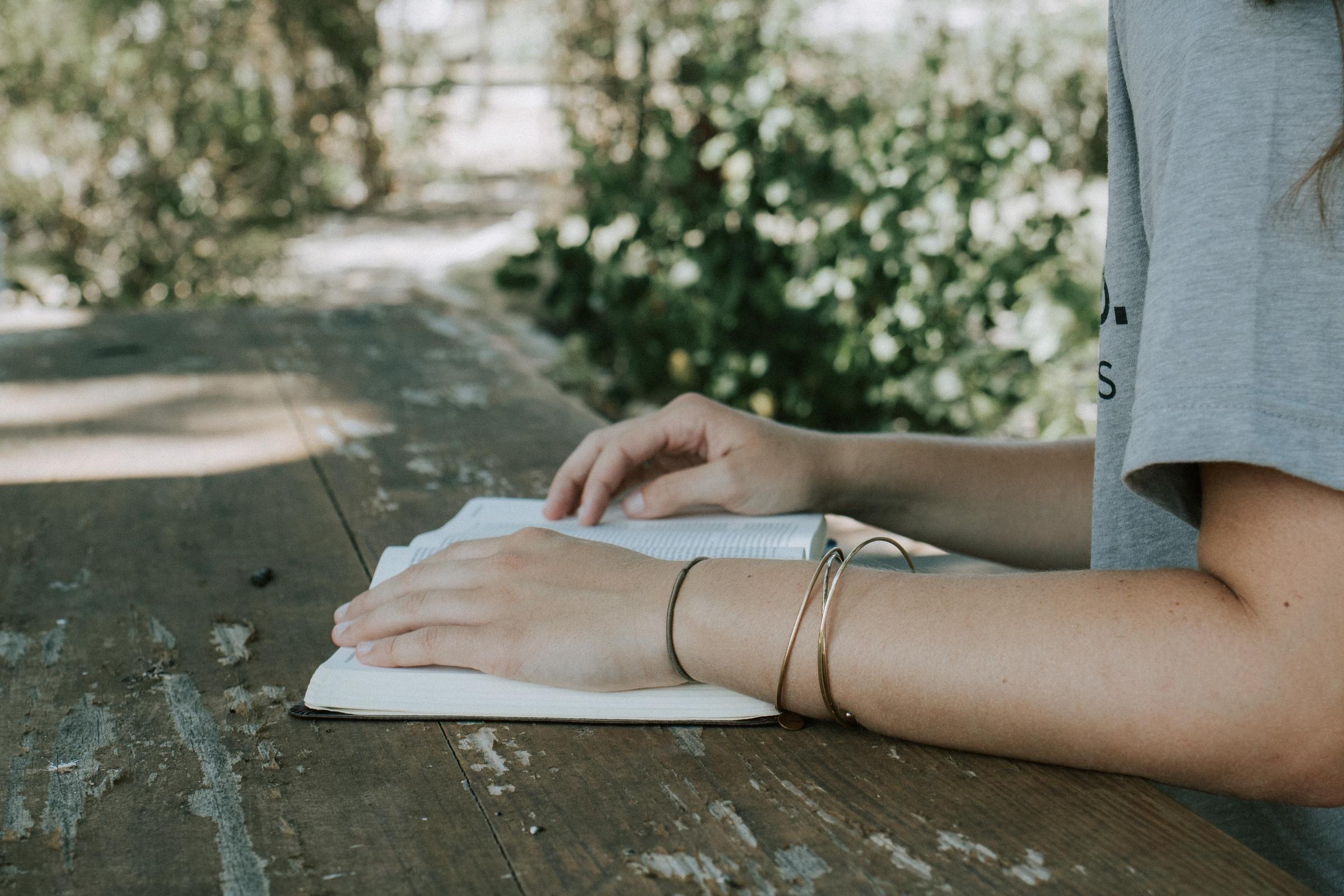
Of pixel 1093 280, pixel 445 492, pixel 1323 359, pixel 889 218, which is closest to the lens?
pixel 1323 359

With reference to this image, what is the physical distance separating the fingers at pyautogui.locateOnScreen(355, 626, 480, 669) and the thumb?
33 centimetres

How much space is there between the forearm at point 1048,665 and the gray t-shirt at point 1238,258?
0.08 m

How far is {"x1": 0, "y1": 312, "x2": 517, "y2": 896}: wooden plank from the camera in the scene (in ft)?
2.00

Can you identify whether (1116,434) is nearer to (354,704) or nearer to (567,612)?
(567,612)

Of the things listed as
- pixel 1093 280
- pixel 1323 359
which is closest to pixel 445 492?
pixel 1323 359

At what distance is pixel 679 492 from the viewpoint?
107cm

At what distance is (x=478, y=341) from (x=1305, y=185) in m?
1.58

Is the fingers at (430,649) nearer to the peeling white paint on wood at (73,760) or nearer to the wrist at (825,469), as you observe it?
the peeling white paint on wood at (73,760)

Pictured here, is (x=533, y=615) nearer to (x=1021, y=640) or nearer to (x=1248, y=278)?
(x=1021, y=640)

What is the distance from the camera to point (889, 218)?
108 inches

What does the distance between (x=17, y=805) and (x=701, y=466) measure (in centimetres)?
60

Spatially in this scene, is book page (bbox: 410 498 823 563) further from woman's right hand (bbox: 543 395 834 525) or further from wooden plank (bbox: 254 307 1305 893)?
wooden plank (bbox: 254 307 1305 893)

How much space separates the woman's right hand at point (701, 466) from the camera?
105 centimetres

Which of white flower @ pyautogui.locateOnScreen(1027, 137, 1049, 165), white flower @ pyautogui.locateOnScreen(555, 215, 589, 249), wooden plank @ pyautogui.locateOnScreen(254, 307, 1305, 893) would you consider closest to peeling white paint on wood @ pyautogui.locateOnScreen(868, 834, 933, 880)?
wooden plank @ pyautogui.locateOnScreen(254, 307, 1305, 893)
